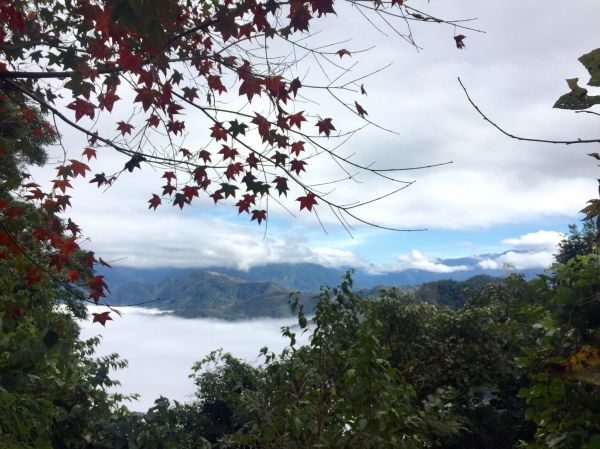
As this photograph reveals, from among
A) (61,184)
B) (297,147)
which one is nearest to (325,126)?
(297,147)

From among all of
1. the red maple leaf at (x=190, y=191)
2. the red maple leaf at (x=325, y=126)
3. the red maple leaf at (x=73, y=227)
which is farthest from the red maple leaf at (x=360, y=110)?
the red maple leaf at (x=73, y=227)

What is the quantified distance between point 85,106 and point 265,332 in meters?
200

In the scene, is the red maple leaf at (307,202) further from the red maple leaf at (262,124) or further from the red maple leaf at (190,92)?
the red maple leaf at (190,92)

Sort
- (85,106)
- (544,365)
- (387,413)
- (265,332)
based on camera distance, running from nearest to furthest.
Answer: (544,365) → (85,106) → (387,413) → (265,332)

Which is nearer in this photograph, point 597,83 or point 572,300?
point 597,83

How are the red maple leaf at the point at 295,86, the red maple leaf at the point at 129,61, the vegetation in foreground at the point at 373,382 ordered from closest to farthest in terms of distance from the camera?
the vegetation in foreground at the point at 373,382, the red maple leaf at the point at 129,61, the red maple leaf at the point at 295,86

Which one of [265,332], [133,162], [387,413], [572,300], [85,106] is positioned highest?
[85,106]

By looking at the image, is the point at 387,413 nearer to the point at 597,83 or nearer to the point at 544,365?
the point at 544,365

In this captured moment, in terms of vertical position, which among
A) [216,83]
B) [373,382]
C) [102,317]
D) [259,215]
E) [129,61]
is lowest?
[373,382]

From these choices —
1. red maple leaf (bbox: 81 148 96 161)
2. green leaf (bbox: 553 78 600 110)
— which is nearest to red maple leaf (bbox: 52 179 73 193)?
red maple leaf (bbox: 81 148 96 161)

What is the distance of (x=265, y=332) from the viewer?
646ft

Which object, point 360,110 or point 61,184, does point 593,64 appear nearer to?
point 360,110

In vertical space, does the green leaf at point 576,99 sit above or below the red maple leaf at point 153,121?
below

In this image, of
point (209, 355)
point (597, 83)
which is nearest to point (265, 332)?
point (209, 355)
